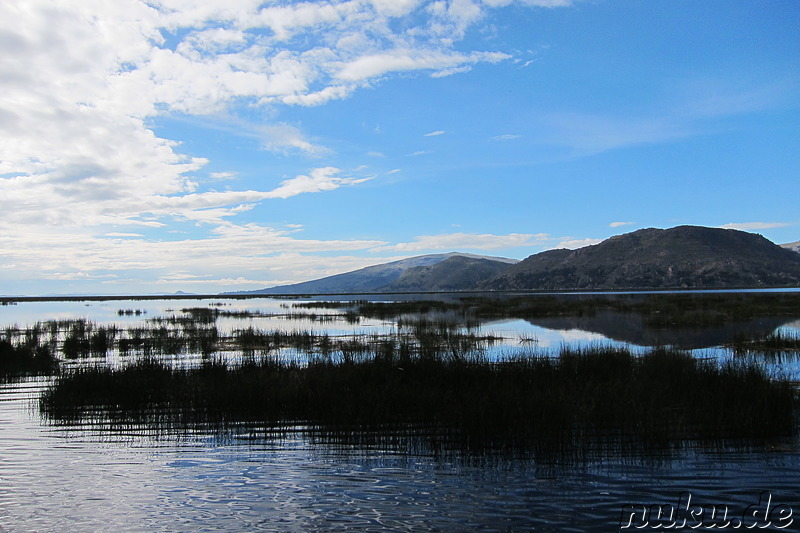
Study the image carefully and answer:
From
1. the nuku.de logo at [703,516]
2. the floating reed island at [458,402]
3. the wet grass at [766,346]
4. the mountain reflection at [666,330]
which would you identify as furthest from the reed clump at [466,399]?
the mountain reflection at [666,330]

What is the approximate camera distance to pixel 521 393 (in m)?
11.8

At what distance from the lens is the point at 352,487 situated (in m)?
7.89

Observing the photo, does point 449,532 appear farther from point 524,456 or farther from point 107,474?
point 107,474

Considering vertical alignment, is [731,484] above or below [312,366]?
below

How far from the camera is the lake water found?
681cm

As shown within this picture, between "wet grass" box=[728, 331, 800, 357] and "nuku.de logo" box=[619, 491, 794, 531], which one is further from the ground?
"wet grass" box=[728, 331, 800, 357]

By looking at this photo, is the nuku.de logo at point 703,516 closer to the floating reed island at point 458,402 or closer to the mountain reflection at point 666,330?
the floating reed island at point 458,402

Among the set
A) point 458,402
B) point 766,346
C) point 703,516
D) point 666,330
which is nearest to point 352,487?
point 458,402

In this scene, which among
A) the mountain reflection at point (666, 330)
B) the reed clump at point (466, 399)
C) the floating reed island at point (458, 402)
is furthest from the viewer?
the mountain reflection at point (666, 330)

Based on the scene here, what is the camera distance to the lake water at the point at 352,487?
22.4ft

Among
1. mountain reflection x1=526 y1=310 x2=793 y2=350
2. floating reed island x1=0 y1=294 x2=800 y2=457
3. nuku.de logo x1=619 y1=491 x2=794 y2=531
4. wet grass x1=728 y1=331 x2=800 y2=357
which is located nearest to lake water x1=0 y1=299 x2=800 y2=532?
nuku.de logo x1=619 y1=491 x2=794 y2=531

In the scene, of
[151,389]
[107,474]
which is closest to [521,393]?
[107,474]

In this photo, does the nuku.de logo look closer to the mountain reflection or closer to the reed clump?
the reed clump

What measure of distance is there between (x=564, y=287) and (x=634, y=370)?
185283 millimetres
